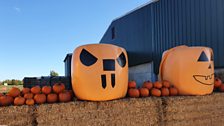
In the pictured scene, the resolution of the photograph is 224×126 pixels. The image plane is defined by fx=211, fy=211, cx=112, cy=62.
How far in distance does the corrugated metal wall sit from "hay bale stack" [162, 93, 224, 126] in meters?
3.36

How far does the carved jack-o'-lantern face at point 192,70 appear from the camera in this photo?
2.67 metres

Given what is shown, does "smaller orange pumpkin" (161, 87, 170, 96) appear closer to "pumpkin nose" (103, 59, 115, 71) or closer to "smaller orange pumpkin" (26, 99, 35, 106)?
"pumpkin nose" (103, 59, 115, 71)

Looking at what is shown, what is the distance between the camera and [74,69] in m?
2.28

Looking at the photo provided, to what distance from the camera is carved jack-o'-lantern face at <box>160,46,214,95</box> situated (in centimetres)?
267

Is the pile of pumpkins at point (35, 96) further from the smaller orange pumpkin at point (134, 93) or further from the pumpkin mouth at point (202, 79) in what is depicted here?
the pumpkin mouth at point (202, 79)

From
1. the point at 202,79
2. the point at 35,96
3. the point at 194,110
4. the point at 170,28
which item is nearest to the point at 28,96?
the point at 35,96

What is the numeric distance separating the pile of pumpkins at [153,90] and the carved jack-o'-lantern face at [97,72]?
0.90 feet

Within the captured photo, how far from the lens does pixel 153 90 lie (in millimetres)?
2621

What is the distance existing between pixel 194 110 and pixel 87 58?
1.43 metres

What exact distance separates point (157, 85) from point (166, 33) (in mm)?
6575

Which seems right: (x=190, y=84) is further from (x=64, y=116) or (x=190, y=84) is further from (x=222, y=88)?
(x=64, y=116)

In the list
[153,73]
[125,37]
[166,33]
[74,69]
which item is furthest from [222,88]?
[125,37]

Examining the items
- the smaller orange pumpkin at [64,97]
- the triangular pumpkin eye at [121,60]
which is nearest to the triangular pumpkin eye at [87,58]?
the triangular pumpkin eye at [121,60]

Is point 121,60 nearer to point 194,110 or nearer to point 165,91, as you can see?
point 165,91
